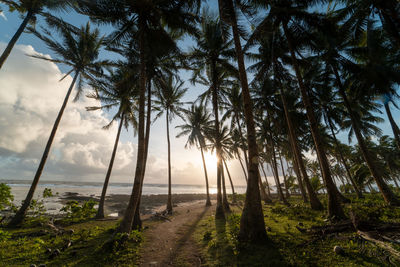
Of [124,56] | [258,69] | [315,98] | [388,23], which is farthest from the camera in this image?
[315,98]

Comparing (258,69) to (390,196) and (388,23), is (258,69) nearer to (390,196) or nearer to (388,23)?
(388,23)

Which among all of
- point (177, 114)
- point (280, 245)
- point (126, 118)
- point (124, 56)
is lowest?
point (280, 245)

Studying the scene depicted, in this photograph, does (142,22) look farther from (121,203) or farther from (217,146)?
(121,203)

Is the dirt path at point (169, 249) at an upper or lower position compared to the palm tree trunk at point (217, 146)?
lower

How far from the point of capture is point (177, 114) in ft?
52.1

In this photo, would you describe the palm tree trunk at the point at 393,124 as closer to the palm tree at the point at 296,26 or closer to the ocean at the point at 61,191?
the palm tree at the point at 296,26

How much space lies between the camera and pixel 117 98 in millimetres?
12820

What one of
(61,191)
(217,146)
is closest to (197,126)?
(217,146)

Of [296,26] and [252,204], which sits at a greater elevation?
[296,26]

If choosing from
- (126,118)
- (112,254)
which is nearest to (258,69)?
(126,118)

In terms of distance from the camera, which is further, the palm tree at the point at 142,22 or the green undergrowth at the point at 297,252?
the palm tree at the point at 142,22

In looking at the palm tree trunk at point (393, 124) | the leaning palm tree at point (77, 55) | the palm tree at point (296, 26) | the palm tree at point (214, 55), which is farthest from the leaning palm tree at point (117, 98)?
the palm tree trunk at point (393, 124)

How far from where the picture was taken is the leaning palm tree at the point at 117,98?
10431 millimetres

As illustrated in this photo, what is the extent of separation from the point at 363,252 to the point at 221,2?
9.50 metres
